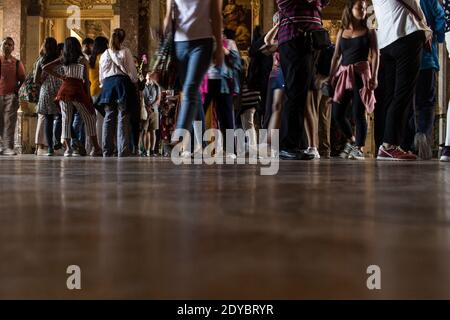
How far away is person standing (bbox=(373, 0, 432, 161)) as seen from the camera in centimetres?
364

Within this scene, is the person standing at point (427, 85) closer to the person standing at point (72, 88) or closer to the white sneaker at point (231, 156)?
the white sneaker at point (231, 156)

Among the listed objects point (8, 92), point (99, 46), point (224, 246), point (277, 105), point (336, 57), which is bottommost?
point (224, 246)

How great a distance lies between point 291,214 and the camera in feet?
2.86

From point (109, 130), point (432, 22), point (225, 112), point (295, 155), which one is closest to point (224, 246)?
point (295, 155)

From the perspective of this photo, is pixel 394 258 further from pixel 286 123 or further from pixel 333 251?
pixel 286 123

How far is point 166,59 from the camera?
135 inches

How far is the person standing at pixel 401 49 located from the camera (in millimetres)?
3643

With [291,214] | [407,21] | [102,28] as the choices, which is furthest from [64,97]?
[102,28]

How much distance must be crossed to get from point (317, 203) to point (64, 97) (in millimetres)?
5262

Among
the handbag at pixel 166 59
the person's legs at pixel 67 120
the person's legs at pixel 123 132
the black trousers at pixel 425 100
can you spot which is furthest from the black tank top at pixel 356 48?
the person's legs at pixel 67 120

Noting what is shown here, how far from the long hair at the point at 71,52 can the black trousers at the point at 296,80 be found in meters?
2.89

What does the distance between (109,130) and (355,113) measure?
238 centimetres

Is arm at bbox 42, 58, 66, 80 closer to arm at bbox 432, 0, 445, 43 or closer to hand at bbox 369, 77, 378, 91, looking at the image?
hand at bbox 369, 77, 378, 91

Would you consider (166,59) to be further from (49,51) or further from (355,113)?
(49,51)
